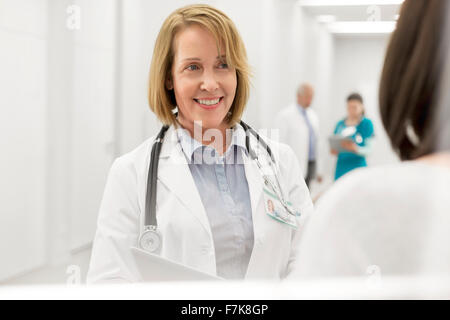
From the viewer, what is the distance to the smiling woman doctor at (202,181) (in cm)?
83

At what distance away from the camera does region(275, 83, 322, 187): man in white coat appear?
129 cm

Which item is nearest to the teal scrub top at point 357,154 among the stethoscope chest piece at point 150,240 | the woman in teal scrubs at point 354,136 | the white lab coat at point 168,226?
the woman in teal scrubs at point 354,136

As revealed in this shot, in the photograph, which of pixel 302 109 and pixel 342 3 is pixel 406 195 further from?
pixel 302 109

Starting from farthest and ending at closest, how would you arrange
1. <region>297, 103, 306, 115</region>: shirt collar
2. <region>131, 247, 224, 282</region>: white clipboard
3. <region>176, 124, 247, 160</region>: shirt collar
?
<region>297, 103, 306, 115</region>: shirt collar → <region>176, 124, 247, 160</region>: shirt collar → <region>131, 247, 224, 282</region>: white clipboard

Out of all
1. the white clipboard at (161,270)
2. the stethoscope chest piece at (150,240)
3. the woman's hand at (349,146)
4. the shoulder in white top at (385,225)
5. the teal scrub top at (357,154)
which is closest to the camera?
the shoulder in white top at (385,225)

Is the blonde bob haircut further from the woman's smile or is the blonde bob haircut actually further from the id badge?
the id badge

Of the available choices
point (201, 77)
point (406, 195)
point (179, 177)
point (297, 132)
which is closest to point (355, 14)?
point (297, 132)

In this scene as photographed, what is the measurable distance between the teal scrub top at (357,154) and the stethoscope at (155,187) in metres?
0.31

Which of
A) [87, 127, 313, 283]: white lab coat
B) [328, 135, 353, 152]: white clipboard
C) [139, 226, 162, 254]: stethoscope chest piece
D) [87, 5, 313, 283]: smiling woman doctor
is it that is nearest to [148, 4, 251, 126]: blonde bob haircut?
[87, 5, 313, 283]: smiling woman doctor

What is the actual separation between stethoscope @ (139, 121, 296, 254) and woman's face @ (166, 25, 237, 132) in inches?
3.2

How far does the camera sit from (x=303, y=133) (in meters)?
1.36

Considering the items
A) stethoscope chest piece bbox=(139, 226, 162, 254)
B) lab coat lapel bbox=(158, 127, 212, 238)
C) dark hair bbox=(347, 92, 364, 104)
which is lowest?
stethoscope chest piece bbox=(139, 226, 162, 254)

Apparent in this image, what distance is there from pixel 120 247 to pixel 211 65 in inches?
13.9

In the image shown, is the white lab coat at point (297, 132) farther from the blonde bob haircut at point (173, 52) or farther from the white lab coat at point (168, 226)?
the white lab coat at point (168, 226)
